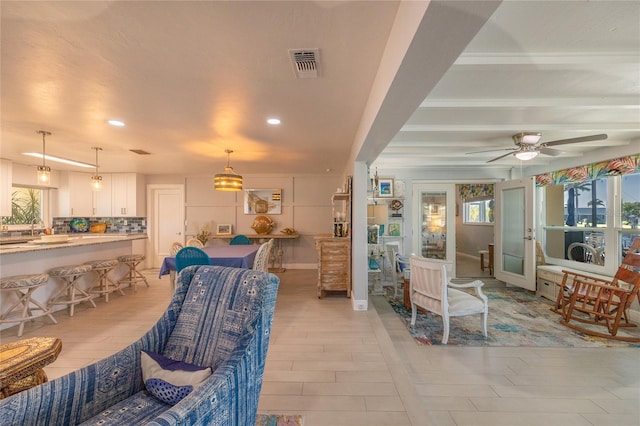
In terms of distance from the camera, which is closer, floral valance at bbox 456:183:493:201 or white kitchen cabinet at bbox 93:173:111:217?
white kitchen cabinet at bbox 93:173:111:217

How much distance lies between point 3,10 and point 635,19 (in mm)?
3414

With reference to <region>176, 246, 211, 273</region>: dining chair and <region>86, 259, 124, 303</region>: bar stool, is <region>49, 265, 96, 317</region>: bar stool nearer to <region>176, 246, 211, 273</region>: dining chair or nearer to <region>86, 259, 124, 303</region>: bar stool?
<region>86, 259, 124, 303</region>: bar stool

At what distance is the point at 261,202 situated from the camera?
20.9ft

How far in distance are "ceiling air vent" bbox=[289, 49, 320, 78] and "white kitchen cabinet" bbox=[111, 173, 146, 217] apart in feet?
19.3

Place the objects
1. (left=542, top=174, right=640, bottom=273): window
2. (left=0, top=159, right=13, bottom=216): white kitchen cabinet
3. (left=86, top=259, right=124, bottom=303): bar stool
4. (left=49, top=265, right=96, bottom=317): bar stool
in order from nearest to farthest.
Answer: (left=49, top=265, right=96, bottom=317): bar stool < (left=542, top=174, right=640, bottom=273): window < (left=86, top=259, right=124, bottom=303): bar stool < (left=0, top=159, right=13, bottom=216): white kitchen cabinet

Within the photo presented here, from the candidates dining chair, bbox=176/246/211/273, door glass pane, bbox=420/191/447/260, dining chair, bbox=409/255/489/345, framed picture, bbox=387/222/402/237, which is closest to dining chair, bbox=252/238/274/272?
dining chair, bbox=176/246/211/273

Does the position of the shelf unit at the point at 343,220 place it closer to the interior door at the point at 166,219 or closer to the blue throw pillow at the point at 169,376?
the blue throw pillow at the point at 169,376

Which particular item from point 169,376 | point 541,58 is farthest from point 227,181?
point 541,58

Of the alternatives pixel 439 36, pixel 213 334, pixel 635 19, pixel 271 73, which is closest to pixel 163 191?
pixel 271 73

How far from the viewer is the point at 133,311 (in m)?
3.48

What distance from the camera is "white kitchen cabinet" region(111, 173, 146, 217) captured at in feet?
20.0

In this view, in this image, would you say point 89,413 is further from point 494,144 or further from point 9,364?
point 494,144

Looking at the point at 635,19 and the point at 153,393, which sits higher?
the point at 635,19

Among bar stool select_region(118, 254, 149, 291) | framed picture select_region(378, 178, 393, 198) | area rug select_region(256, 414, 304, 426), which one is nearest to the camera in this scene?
area rug select_region(256, 414, 304, 426)
